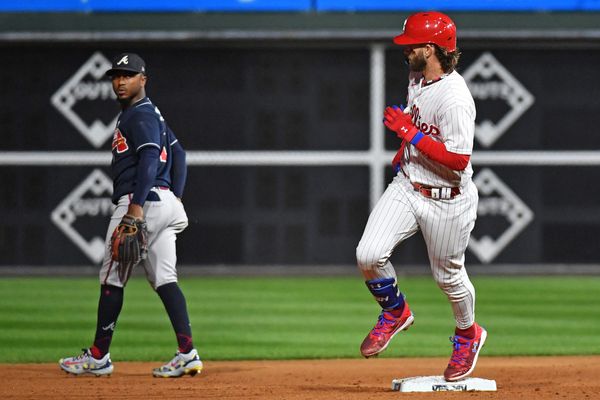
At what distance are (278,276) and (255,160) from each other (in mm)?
1127

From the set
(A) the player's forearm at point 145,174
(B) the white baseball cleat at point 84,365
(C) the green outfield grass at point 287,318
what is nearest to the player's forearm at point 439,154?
(A) the player's forearm at point 145,174

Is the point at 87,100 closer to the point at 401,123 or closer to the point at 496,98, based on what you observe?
the point at 496,98

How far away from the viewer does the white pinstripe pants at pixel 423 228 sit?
18.5 feet

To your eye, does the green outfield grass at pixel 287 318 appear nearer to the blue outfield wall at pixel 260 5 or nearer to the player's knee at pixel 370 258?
the player's knee at pixel 370 258

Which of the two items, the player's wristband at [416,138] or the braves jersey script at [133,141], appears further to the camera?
the braves jersey script at [133,141]

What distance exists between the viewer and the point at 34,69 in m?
12.3

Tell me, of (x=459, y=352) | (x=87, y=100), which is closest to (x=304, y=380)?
(x=459, y=352)

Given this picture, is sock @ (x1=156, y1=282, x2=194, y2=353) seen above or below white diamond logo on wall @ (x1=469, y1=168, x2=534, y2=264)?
above

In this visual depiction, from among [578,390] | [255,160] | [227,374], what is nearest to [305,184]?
[255,160]

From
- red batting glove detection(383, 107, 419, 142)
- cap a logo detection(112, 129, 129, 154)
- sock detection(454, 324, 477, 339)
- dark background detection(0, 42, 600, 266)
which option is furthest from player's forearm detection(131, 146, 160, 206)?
dark background detection(0, 42, 600, 266)

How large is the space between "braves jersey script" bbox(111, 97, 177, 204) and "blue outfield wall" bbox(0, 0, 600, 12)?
6.26 meters

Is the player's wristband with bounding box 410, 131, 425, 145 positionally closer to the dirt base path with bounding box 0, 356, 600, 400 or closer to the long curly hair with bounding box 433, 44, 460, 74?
the long curly hair with bounding box 433, 44, 460, 74

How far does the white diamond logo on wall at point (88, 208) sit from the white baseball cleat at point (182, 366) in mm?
6002

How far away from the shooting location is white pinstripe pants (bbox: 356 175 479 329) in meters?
5.64
